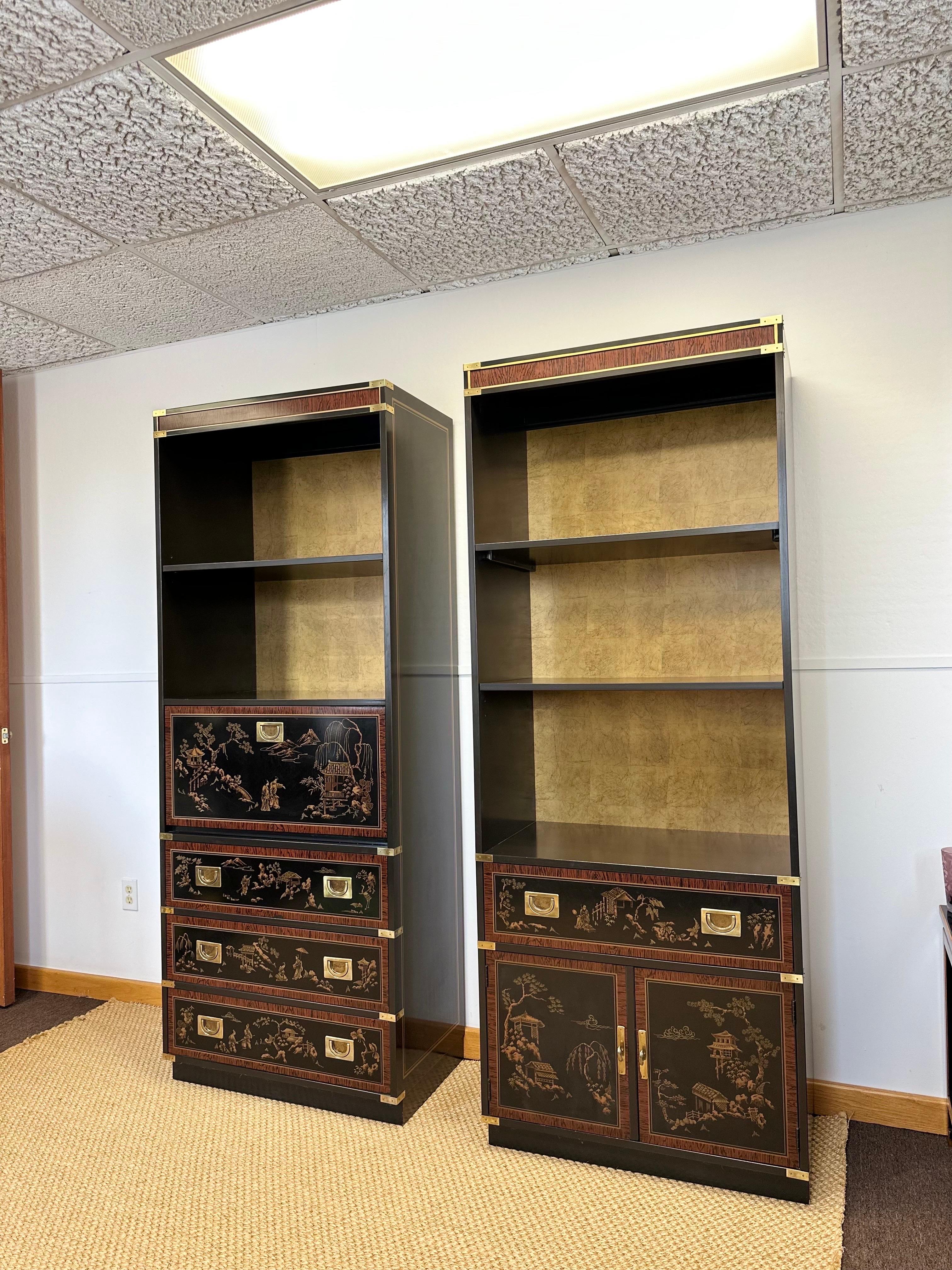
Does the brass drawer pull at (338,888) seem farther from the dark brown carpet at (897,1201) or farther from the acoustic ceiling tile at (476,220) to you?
the acoustic ceiling tile at (476,220)

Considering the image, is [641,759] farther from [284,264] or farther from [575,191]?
[284,264]

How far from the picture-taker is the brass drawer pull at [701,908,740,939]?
7.02 feet

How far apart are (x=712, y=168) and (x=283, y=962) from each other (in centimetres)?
238

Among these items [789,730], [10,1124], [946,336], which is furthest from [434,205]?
[10,1124]

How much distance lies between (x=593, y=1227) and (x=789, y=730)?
1.19 metres

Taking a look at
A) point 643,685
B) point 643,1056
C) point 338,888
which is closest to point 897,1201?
point 643,1056

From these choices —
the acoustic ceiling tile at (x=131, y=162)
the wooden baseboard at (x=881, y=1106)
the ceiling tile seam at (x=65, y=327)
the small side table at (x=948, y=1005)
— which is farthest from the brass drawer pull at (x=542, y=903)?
the ceiling tile seam at (x=65, y=327)

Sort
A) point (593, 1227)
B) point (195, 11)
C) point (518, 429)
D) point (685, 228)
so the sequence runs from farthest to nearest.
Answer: point (518, 429)
point (685, 228)
point (593, 1227)
point (195, 11)

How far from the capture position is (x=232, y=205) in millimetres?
2326

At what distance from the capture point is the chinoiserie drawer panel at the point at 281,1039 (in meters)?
2.50

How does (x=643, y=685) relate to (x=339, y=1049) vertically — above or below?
above

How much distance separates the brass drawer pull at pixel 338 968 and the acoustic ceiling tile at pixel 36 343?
2321 mm

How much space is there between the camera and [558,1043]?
90.4 inches

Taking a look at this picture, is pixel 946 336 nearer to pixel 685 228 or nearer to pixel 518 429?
pixel 685 228
